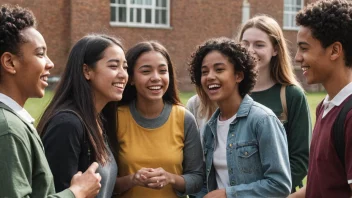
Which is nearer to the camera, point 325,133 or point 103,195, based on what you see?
point 325,133

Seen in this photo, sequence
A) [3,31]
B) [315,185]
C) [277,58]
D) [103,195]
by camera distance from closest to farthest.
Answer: [3,31], [315,185], [103,195], [277,58]

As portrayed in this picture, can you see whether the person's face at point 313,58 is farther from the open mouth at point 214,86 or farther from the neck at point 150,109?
the neck at point 150,109

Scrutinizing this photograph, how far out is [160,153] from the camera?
4.25 m

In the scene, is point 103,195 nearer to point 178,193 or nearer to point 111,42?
point 178,193

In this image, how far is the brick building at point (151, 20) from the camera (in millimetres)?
23594

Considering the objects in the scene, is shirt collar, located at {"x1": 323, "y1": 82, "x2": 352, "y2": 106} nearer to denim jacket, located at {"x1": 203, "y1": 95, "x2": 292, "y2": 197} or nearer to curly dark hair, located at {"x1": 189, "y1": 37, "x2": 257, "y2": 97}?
denim jacket, located at {"x1": 203, "y1": 95, "x2": 292, "y2": 197}

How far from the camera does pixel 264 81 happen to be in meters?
4.98

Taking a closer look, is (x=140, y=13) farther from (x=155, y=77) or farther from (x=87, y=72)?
(x=87, y=72)

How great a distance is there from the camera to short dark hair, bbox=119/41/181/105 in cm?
445

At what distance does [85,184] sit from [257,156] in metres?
1.25

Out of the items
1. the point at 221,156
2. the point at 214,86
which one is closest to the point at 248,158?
the point at 221,156

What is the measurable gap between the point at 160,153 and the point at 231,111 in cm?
56

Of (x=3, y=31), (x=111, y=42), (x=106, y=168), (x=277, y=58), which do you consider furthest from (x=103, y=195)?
(x=277, y=58)

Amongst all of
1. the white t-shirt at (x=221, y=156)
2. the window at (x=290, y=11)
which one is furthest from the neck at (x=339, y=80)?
the window at (x=290, y=11)
